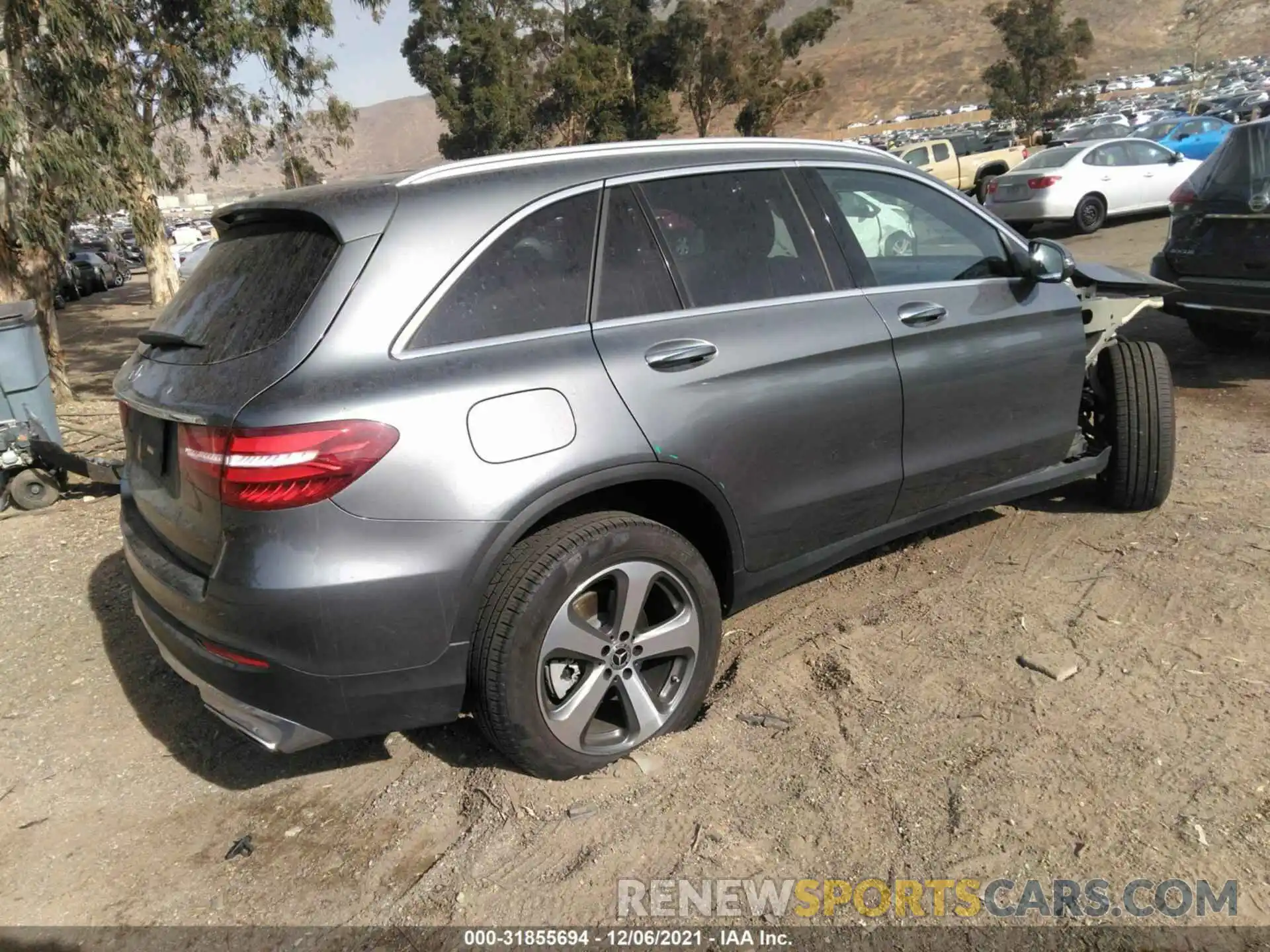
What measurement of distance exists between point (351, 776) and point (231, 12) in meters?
11.4

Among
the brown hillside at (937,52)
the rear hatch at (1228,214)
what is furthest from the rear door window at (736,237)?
the brown hillside at (937,52)

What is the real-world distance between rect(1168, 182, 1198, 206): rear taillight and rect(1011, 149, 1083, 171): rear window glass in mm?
10026

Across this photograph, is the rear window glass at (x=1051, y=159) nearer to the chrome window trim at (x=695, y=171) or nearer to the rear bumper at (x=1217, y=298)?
the rear bumper at (x=1217, y=298)

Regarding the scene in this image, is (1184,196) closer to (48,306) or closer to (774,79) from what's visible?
(48,306)

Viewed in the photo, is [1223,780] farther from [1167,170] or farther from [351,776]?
[1167,170]

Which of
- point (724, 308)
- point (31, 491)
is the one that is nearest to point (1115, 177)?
point (724, 308)

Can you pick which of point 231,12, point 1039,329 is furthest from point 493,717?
point 231,12

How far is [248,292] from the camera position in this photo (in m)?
2.85

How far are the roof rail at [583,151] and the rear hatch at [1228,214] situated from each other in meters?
4.10

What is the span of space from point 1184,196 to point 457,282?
627 centimetres

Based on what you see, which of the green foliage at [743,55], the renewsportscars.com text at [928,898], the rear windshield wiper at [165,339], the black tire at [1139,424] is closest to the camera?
the renewsportscars.com text at [928,898]

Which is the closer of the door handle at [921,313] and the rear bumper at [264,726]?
the rear bumper at [264,726]

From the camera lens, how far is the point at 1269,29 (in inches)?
3848

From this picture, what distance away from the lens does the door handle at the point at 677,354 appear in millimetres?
2941
